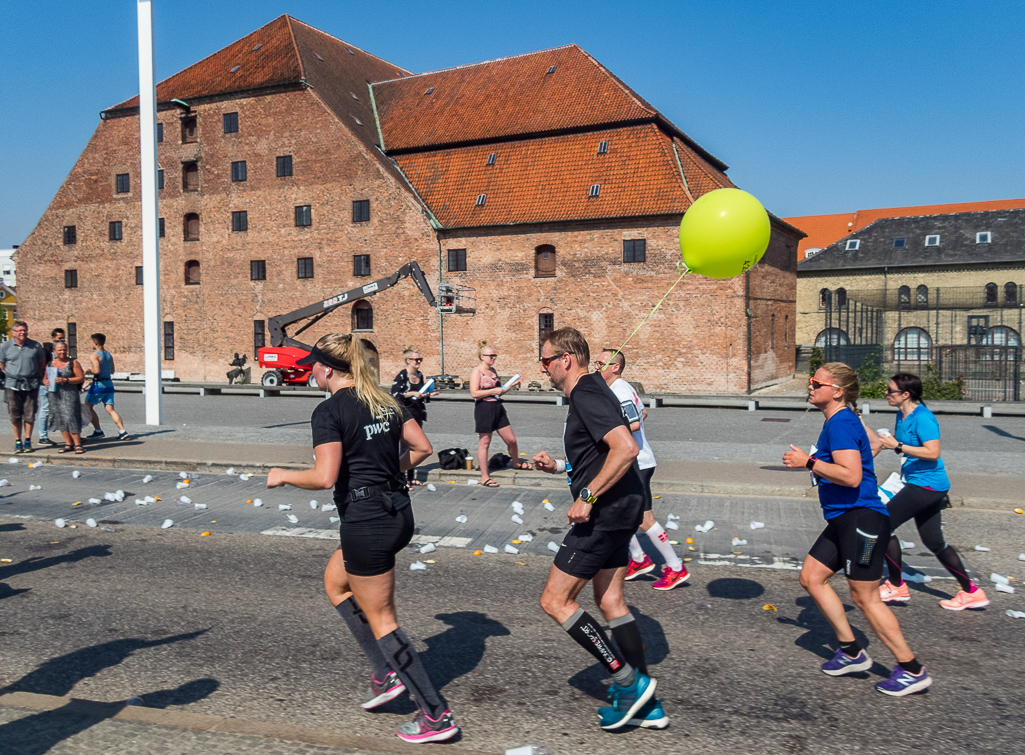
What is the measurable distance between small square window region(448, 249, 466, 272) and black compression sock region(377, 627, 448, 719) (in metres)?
34.4

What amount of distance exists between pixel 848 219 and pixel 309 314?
68.8 m

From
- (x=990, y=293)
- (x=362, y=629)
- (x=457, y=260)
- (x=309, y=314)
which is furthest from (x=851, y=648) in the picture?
(x=990, y=293)

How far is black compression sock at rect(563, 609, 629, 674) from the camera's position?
3982 mm

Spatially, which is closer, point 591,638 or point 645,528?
point 591,638

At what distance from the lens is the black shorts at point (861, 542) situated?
4.46 m

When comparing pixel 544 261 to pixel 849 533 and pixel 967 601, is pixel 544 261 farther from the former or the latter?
pixel 849 533

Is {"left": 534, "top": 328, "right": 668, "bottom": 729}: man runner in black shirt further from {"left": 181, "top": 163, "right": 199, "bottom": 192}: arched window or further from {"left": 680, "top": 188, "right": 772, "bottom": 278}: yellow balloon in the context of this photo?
{"left": 181, "top": 163, "right": 199, "bottom": 192}: arched window

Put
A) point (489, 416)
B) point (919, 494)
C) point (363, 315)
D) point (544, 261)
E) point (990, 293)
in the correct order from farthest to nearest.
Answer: point (990, 293) < point (363, 315) < point (544, 261) < point (489, 416) < point (919, 494)

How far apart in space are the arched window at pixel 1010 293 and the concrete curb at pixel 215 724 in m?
59.7

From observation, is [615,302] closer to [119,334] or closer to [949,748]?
[119,334]

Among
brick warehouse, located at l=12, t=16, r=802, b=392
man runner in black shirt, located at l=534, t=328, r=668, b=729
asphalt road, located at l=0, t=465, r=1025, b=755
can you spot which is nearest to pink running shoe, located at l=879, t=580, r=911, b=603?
asphalt road, located at l=0, t=465, r=1025, b=755

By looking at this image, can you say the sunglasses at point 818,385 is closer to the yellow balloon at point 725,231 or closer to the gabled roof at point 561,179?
the yellow balloon at point 725,231

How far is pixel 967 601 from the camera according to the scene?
Answer: 5.92 meters

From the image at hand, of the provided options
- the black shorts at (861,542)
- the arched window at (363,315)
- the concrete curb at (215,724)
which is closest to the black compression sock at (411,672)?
the concrete curb at (215,724)
